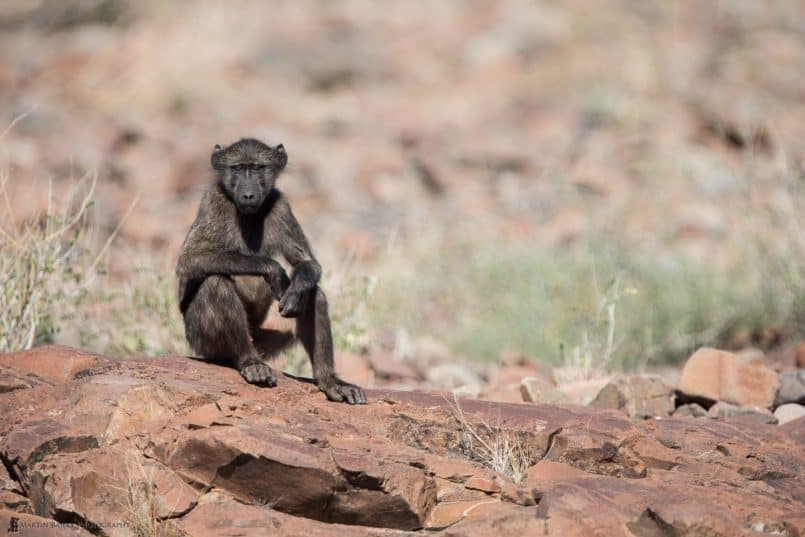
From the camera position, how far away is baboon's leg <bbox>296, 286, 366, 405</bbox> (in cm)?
605

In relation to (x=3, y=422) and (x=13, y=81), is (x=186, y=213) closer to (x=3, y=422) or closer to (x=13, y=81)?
(x=13, y=81)

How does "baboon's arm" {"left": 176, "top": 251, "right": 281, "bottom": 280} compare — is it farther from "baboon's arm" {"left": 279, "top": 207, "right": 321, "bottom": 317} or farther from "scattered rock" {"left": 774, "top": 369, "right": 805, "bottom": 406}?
"scattered rock" {"left": 774, "top": 369, "right": 805, "bottom": 406}

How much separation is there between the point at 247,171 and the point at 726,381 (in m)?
3.40

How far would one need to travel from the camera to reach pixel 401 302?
36.6 feet

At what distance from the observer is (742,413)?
711 cm

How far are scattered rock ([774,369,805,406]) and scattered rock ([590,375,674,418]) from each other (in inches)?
30.9

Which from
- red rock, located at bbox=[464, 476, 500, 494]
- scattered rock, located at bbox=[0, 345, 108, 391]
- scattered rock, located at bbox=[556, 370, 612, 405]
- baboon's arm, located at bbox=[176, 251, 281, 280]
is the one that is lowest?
scattered rock, located at bbox=[556, 370, 612, 405]

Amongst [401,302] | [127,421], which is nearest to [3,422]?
[127,421]

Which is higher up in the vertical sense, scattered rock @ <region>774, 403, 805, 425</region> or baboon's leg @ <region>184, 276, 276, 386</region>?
baboon's leg @ <region>184, 276, 276, 386</region>

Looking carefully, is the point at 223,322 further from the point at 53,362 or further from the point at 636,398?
the point at 636,398

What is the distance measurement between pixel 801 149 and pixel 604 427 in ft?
41.3

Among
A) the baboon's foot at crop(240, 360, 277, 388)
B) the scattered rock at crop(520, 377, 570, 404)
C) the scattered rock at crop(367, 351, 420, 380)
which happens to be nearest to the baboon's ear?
the baboon's foot at crop(240, 360, 277, 388)

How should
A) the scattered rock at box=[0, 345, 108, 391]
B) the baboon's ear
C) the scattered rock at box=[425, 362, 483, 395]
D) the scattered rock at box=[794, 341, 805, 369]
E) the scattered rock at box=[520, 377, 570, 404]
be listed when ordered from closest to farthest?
the scattered rock at box=[0, 345, 108, 391] → the baboon's ear → the scattered rock at box=[520, 377, 570, 404] → the scattered rock at box=[794, 341, 805, 369] → the scattered rock at box=[425, 362, 483, 395]

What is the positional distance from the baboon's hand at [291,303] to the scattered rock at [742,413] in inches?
112
